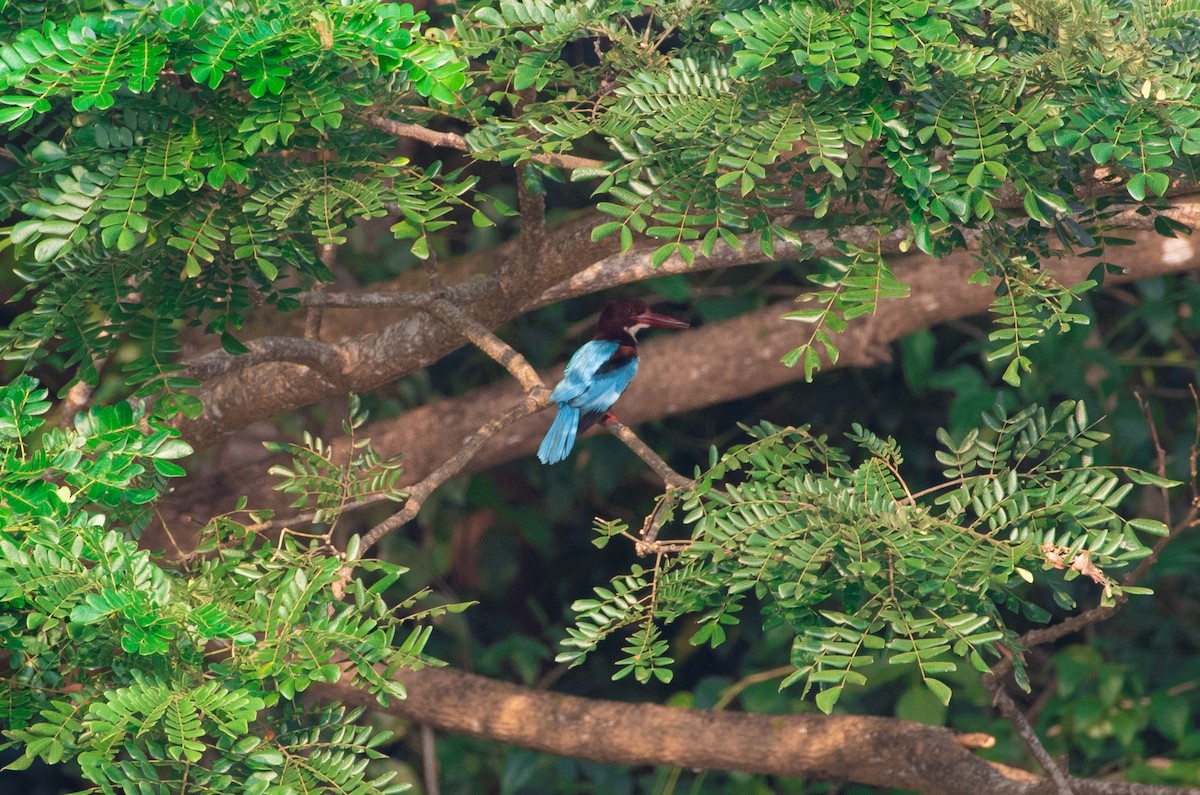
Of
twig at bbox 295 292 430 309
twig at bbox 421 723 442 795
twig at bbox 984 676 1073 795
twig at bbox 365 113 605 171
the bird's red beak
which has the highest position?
twig at bbox 365 113 605 171

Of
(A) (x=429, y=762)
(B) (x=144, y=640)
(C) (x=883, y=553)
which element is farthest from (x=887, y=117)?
(A) (x=429, y=762)

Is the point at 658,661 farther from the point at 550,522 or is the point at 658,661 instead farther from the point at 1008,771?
the point at 550,522

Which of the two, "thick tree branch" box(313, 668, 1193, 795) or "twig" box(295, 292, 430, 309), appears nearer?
"twig" box(295, 292, 430, 309)

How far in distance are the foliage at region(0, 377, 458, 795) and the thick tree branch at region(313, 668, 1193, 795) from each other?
985 mm

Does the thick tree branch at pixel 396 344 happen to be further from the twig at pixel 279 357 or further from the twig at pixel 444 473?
the twig at pixel 444 473

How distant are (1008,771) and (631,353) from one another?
45.4 inches

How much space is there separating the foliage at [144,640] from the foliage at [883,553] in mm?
327

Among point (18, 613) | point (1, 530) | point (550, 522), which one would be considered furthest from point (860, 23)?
point (550, 522)

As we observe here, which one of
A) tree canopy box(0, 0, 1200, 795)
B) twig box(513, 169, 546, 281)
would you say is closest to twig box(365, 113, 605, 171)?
tree canopy box(0, 0, 1200, 795)

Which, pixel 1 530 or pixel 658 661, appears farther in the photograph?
pixel 658 661

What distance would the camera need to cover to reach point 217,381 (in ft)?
8.54

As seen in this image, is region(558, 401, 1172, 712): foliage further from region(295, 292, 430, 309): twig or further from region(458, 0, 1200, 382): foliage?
region(295, 292, 430, 309): twig

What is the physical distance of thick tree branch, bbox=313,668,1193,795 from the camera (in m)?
2.54

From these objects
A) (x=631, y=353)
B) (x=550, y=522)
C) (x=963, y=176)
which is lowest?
(x=550, y=522)
